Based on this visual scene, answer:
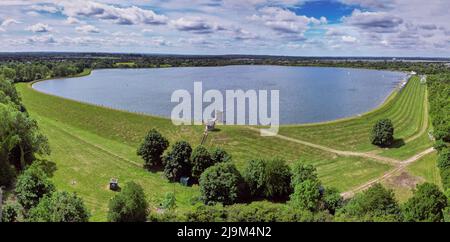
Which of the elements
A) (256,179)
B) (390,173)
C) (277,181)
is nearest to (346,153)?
(390,173)

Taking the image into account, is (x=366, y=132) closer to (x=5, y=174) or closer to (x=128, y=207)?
(x=128, y=207)

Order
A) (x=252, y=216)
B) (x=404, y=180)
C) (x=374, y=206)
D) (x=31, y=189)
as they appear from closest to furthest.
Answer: (x=252, y=216) < (x=374, y=206) < (x=31, y=189) < (x=404, y=180)

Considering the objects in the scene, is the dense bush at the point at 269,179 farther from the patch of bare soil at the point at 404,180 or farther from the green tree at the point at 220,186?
the patch of bare soil at the point at 404,180

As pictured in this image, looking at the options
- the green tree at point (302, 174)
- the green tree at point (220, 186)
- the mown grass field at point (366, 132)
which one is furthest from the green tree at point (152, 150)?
the mown grass field at point (366, 132)

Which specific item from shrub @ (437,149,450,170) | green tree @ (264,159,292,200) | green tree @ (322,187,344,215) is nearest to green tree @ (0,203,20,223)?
green tree @ (264,159,292,200)

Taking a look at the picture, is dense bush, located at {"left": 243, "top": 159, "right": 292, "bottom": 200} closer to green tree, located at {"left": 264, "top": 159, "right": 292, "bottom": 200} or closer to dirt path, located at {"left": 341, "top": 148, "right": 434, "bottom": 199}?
green tree, located at {"left": 264, "top": 159, "right": 292, "bottom": 200}

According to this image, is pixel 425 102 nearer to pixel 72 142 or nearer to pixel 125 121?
pixel 125 121
